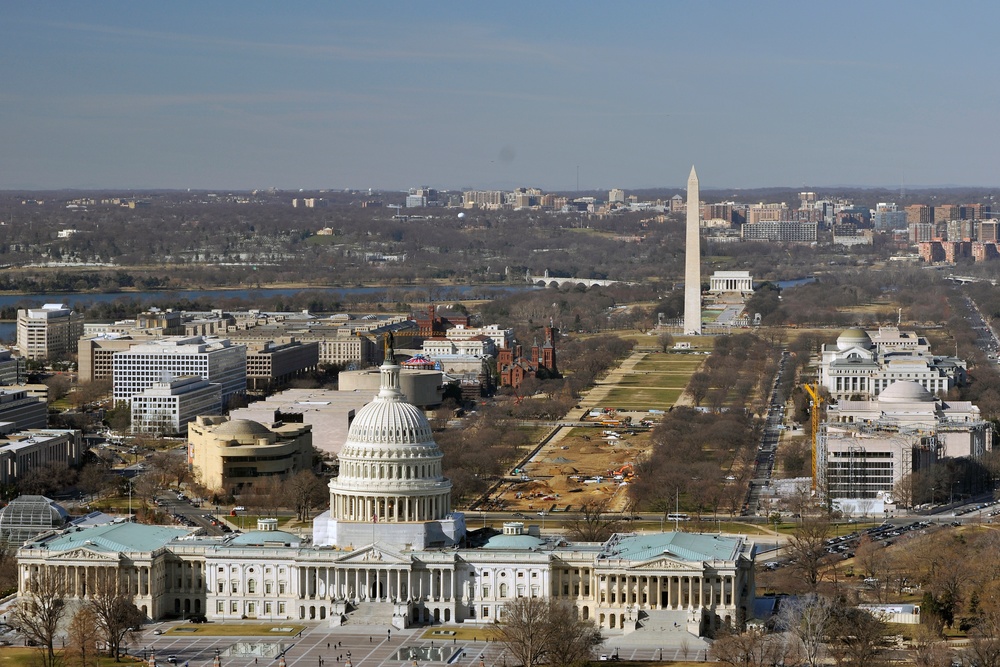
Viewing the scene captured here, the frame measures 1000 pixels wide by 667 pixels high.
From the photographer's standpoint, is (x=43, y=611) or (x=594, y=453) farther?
(x=594, y=453)

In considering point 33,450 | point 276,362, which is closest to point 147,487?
point 33,450

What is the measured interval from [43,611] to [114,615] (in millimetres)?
1988

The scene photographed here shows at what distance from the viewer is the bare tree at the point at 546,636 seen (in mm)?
58500

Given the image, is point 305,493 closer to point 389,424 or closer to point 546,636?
point 389,424

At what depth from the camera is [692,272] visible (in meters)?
179

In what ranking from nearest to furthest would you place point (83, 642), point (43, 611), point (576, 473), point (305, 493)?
1. point (83, 642)
2. point (43, 611)
3. point (305, 493)
4. point (576, 473)

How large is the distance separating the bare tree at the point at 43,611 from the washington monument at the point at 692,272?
11036 centimetres

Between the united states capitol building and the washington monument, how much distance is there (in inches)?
4119

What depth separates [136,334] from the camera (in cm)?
14588

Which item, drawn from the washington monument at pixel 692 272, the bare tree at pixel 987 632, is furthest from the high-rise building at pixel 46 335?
the bare tree at pixel 987 632

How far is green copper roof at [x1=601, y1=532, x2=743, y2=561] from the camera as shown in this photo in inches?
2566

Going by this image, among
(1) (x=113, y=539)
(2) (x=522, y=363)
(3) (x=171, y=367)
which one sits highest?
(3) (x=171, y=367)

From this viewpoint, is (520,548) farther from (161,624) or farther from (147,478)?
(147,478)

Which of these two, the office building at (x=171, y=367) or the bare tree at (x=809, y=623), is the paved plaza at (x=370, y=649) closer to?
the bare tree at (x=809, y=623)
